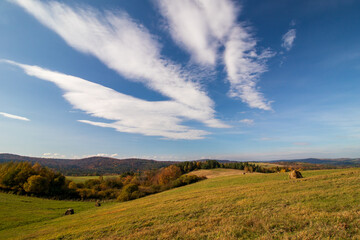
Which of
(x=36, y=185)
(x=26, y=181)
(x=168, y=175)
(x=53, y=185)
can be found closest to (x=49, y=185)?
(x=53, y=185)

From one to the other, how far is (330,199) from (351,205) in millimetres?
1819

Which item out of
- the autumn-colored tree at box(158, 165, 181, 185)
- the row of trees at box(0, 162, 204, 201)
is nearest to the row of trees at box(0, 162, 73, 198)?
the row of trees at box(0, 162, 204, 201)

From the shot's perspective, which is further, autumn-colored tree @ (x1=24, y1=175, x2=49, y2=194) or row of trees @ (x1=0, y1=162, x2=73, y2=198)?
row of trees @ (x1=0, y1=162, x2=73, y2=198)

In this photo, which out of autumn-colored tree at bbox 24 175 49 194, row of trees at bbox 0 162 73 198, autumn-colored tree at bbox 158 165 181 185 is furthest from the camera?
autumn-colored tree at bbox 158 165 181 185

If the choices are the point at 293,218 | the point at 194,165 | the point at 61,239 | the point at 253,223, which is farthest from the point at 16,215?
the point at 194,165

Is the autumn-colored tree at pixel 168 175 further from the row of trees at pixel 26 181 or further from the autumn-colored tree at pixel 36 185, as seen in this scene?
the autumn-colored tree at pixel 36 185

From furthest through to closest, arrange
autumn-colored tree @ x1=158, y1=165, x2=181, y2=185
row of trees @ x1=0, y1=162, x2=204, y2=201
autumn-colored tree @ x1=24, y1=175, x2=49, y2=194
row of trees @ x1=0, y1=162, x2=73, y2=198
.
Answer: autumn-colored tree @ x1=158, y1=165, x2=181, y2=185, row of trees @ x1=0, y1=162, x2=204, y2=201, row of trees @ x1=0, y1=162, x2=73, y2=198, autumn-colored tree @ x1=24, y1=175, x2=49, y2=194

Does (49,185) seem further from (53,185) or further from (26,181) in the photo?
(26,181)

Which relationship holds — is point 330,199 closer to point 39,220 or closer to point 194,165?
point 39,220

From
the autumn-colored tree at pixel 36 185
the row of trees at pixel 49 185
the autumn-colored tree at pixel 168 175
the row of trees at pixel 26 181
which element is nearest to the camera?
the autumn-colored tree at pixel 36 185

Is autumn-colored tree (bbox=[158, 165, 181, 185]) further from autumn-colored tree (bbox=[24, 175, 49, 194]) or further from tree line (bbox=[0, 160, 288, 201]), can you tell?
autumn-colored tree (bbox=[24, 175, 49, 194])

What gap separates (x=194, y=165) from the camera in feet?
388

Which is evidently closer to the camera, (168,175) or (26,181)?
(26,181)

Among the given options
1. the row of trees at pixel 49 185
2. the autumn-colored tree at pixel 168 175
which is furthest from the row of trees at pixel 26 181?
the autumn-colored tree at pixel 168 175
